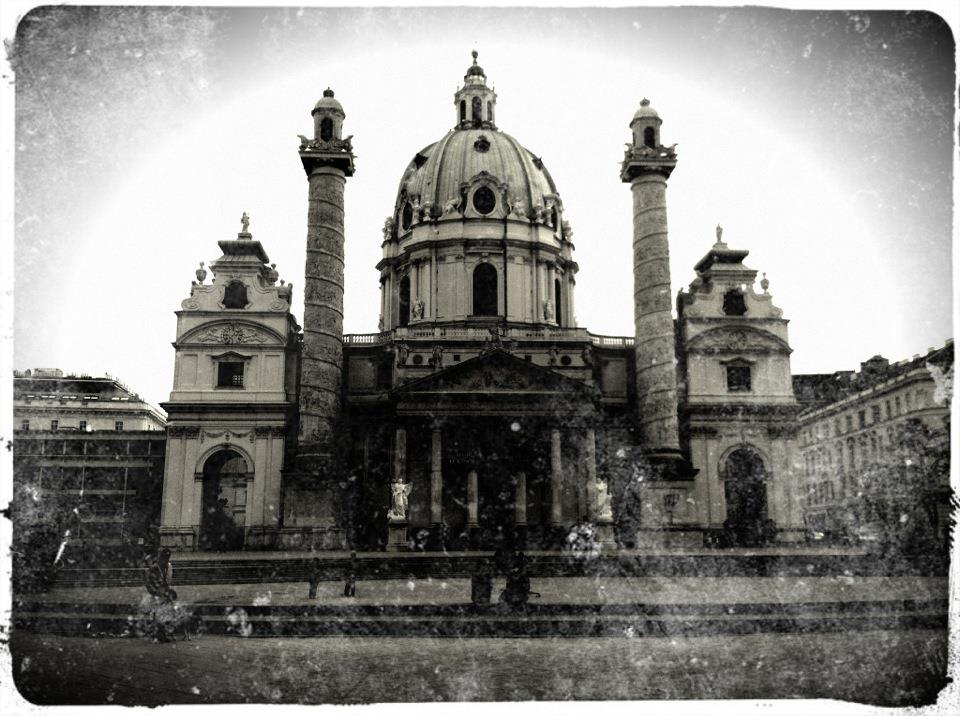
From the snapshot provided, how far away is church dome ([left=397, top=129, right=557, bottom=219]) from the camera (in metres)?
45.8

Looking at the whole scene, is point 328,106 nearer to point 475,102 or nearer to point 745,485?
point 475,102

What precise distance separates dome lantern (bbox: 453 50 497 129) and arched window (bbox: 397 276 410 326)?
9771 millimetres

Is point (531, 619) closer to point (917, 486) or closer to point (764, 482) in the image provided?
point (917, 486)

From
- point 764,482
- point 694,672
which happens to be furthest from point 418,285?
point 694,672

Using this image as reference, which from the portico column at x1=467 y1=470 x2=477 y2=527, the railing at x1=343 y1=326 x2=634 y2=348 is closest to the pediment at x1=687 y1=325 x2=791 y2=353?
the railing at x1=343 y1=326 x2=634 y2=348

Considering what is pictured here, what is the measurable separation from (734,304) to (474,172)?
15062 millimetres

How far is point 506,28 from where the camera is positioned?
456 inches

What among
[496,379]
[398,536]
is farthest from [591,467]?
[398,536]

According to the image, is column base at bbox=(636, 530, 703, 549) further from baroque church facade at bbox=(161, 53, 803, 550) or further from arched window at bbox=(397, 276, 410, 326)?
arched window at bbox=(397, 276, 410, 326)

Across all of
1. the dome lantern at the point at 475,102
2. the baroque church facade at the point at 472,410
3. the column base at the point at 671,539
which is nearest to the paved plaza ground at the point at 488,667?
the column base at the point at 671,539

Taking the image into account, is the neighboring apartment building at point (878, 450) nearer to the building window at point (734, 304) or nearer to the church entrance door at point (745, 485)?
the church entrance door at point (745, 485)

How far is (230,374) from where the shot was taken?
1457 inches

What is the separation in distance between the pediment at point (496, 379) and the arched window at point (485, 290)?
9555 mm

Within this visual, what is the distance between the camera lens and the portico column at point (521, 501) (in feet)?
111
